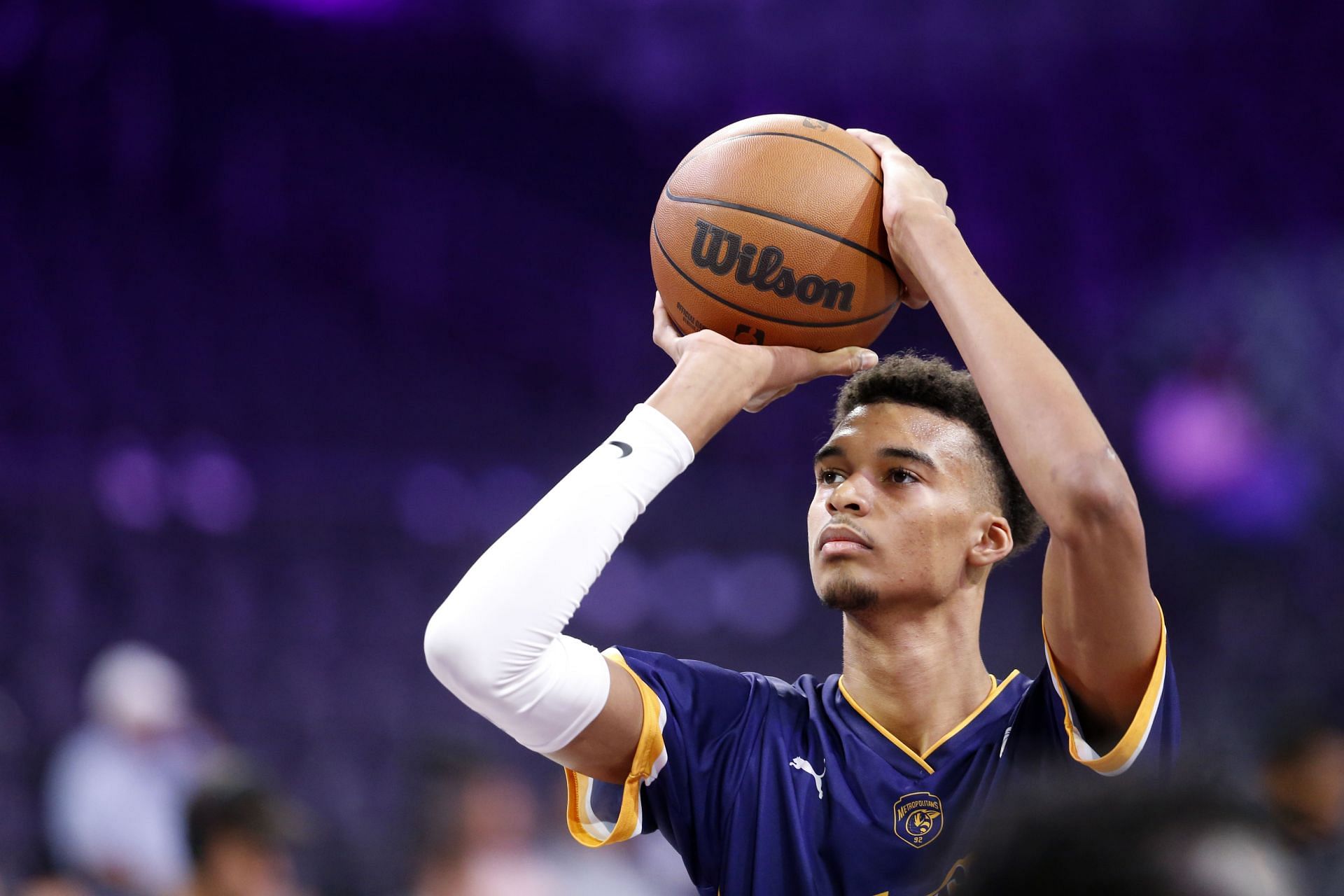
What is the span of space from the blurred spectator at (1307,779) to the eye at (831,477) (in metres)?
2.63

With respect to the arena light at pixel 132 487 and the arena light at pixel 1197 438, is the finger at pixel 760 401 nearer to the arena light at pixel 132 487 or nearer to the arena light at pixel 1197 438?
the arena light at pixel 1197 438

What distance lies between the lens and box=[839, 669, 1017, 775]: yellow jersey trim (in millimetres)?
2477

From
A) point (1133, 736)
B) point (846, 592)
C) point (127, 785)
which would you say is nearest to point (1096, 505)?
point (1133, 736)

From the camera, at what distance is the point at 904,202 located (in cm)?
250

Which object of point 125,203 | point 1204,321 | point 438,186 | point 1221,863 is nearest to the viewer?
point 1221,863

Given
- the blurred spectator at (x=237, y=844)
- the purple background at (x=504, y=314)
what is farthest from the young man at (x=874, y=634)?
the purple background at (x=504, y=314)

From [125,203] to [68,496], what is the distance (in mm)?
3173

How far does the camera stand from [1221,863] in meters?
0.71

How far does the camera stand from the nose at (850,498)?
2562mm

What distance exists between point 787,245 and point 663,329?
346 millimetres

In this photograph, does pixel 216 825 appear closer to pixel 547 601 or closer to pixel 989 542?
pixel 547 601

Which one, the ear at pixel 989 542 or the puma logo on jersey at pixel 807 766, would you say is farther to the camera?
the ear at pixel 989 542

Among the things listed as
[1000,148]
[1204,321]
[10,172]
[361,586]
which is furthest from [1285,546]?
[10,172]

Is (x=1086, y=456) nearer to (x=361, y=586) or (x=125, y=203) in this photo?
(x=361, y=586)
